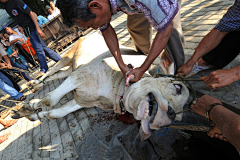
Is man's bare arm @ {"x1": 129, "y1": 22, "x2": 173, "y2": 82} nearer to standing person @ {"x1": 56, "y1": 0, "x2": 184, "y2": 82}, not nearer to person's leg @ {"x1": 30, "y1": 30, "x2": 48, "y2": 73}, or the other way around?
standing person @ {"x1": 56, "y1": 0, "x2": 184, "y2": 82}

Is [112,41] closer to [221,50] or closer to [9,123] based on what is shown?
[221,50]

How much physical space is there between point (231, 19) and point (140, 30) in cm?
143

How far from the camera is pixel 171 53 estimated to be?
7.39 feet

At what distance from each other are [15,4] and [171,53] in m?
4.77

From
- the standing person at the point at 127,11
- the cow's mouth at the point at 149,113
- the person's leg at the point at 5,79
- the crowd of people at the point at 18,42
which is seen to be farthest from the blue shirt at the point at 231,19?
the person's leg at the point at 5,79

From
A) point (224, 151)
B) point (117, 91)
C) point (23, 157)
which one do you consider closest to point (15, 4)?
point (23, 157)

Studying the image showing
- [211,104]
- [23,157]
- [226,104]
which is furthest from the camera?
[23,157]

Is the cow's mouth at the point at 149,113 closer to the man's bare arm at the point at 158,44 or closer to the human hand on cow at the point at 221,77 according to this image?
the man's bare arm at the point at 158,44

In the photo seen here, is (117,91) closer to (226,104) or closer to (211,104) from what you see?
(211,104)

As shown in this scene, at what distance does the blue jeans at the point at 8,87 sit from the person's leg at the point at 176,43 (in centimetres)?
494

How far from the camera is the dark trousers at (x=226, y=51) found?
200 centimetres

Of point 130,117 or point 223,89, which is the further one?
point 130,117

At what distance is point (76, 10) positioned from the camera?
1.33m

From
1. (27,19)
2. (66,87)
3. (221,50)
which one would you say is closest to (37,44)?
(27,19)
